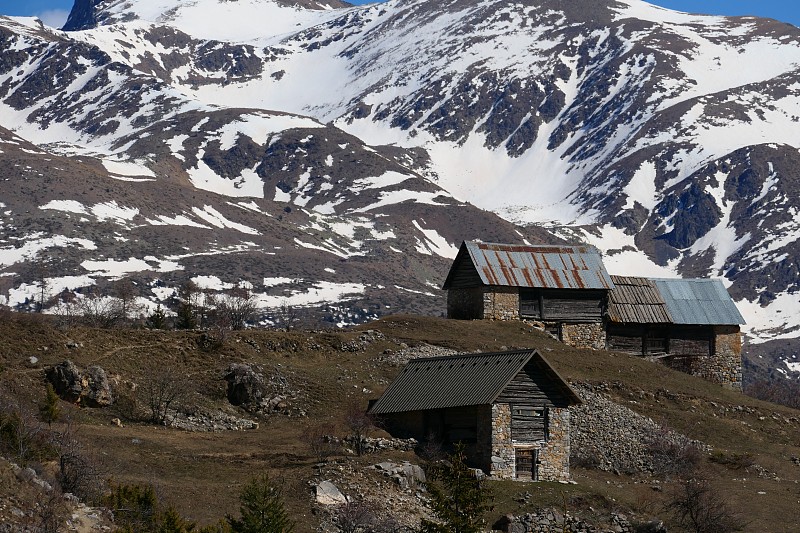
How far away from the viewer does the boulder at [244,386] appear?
61.5 m

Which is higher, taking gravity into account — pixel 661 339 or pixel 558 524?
pixel 661 339

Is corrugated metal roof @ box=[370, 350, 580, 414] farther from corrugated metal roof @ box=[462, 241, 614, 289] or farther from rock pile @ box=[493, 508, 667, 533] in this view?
corrugated metal roof @ box=[462, 241, 614, 289]

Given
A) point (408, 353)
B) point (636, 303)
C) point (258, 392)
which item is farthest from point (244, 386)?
point (636, 303)

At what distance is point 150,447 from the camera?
5134 centimetres

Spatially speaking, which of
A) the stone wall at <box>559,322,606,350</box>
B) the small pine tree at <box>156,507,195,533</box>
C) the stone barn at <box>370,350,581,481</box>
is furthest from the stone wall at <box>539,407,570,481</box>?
the stone wall at <box>559,322,606,350</box>

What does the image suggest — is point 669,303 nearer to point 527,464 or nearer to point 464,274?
point 464,274

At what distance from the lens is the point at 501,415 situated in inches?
2151

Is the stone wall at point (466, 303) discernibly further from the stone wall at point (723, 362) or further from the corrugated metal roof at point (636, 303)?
the stone wall at point (723, 362)

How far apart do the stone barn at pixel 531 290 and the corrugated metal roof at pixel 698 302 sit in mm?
4255

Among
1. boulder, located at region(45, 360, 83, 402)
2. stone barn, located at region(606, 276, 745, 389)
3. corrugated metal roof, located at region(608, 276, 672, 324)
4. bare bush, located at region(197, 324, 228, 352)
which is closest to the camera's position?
boulder, located at region(45, 360, 83, 402)

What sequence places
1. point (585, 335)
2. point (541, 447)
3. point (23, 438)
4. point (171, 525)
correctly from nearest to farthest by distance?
point (171, 525), point (23, 438), point (541, 447), point (585, 335)

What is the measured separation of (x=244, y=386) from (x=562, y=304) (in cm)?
2618

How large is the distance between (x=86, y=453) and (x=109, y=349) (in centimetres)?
1708

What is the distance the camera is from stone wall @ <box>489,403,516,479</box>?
5406 cm
